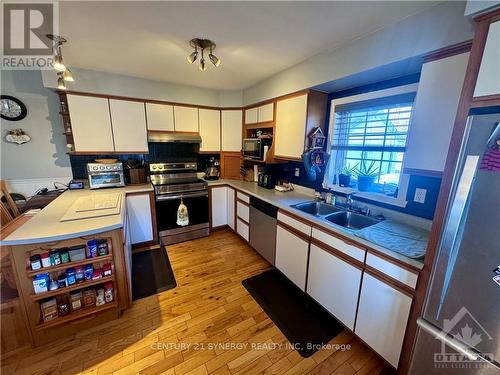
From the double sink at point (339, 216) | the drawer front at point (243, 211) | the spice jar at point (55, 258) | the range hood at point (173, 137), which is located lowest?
the drawer front at point (243, 211)

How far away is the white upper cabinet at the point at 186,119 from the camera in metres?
3.14

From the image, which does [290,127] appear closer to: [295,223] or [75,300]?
[295,223]

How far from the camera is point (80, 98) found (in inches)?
99.3

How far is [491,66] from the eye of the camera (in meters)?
0.86

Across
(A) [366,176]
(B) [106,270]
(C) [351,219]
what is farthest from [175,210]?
(A) [366,176]

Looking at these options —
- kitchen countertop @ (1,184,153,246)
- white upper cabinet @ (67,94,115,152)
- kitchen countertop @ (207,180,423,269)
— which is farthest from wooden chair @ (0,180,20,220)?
kitchen countertop @ (207,180,423,269)

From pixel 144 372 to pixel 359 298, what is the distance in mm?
1616

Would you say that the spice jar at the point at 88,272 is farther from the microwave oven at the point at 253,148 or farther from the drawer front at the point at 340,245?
the microwave oven at the point at 253,148

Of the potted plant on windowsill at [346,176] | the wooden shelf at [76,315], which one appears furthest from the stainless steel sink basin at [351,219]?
the wooden shelf at [76,315]

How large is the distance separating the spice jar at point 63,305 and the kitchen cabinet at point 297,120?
2.52 metres

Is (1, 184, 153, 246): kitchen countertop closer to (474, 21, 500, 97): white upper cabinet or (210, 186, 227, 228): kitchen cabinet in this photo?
(210, 186, 227, 228): kitchen cabinet

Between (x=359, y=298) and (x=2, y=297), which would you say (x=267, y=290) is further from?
(x=2, y=297)
